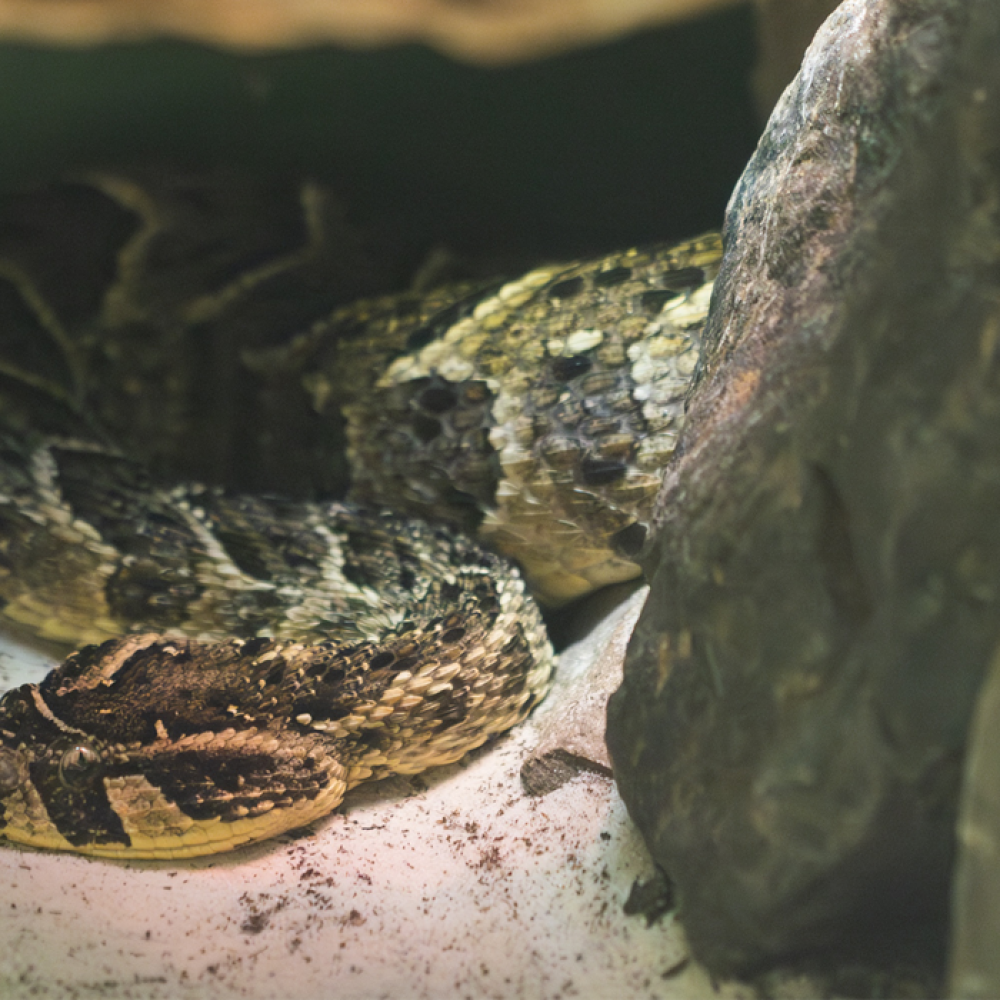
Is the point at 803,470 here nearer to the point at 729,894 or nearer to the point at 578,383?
the point at 729,894

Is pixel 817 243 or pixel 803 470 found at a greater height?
pixel 817 243

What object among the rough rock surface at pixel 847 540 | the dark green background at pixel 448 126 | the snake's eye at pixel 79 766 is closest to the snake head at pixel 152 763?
the snake's eye at pixel 79 766

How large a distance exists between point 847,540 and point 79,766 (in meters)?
1.77

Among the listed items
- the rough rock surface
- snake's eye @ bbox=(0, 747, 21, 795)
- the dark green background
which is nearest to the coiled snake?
snake's eye @ bbox=(0, 747, 21, 795)

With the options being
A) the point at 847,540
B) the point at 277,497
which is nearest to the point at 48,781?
the point at 277,497

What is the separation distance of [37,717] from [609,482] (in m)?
1.61

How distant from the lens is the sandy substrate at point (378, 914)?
1.54 m

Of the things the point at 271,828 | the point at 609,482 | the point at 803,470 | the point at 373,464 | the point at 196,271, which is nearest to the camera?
the point at 803,470

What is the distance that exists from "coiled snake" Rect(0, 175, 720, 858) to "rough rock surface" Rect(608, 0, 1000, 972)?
0.99 metres

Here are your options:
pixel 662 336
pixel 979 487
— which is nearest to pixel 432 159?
pixel 662 336

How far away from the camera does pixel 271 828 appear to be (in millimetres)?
2096

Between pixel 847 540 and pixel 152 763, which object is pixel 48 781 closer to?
pixel 152 763

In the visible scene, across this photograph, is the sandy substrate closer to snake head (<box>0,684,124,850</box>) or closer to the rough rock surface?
snake head (<box>0,684,124,850</box>)

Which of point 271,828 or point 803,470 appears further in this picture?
point 271,828
